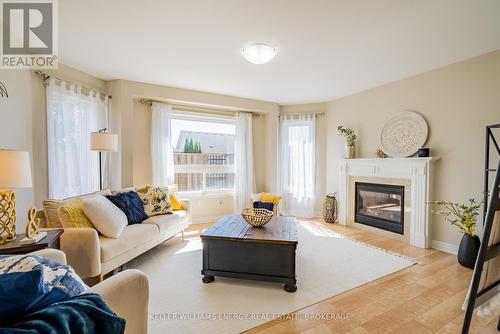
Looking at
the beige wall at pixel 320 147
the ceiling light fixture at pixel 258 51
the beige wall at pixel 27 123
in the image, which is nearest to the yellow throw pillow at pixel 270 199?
the beige wall at pixel 320 147

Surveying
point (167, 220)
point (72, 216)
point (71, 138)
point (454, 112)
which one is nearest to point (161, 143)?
point (71, 138)

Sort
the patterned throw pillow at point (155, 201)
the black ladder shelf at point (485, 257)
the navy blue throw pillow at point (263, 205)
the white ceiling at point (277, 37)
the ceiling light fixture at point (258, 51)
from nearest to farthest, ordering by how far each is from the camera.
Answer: the black ladder shelf at point (485, 257) < the white ceiling at point (277, 37) < the ceiling light fixture at point (258, 51) < the patterned throw pillow at point (155, 201) < the navy blue throw pillow at point (263, 205)

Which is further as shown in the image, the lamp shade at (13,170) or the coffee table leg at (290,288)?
the coffee table leg at (290,288)

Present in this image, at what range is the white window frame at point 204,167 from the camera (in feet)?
14.7

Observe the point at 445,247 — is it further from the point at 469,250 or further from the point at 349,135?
the point at 349,135

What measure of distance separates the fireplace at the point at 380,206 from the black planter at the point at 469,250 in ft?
3.23

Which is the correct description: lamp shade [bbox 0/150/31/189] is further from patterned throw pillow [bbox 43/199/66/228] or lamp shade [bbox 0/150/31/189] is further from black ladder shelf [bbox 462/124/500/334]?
black ladder shelf [bbox 462/124/500/334]

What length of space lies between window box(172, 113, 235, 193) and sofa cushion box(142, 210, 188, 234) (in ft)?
4.16

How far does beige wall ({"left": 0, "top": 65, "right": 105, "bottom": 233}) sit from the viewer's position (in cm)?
239

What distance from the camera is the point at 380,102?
3945 millimetres

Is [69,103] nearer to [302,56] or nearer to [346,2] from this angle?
[302,56]

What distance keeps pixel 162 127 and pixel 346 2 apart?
3334 mm

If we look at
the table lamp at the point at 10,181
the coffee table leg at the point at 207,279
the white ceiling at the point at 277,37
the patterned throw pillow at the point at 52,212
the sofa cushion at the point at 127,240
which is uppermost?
the white ceiling at the point at 277,37

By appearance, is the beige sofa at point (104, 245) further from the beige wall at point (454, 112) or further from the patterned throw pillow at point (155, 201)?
the beige wall at point (454, 112)
